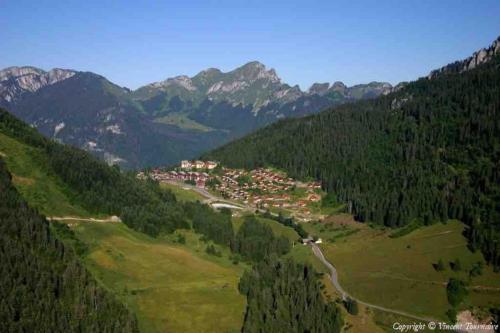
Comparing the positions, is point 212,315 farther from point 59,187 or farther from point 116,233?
point 59,187

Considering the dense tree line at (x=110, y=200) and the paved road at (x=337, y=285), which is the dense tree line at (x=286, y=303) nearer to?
the paved road at (x=337, y=285)

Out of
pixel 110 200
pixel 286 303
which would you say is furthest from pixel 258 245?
pixel 286 303

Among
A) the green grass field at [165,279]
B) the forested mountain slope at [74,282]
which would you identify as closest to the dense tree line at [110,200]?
the forested mountain slope at [74,282]

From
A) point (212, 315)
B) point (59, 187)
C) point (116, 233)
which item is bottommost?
point (212, 315)

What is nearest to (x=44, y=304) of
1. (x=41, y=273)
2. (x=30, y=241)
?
(x=41, y=273)

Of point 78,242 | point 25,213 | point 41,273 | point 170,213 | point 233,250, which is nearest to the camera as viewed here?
point 41,273
